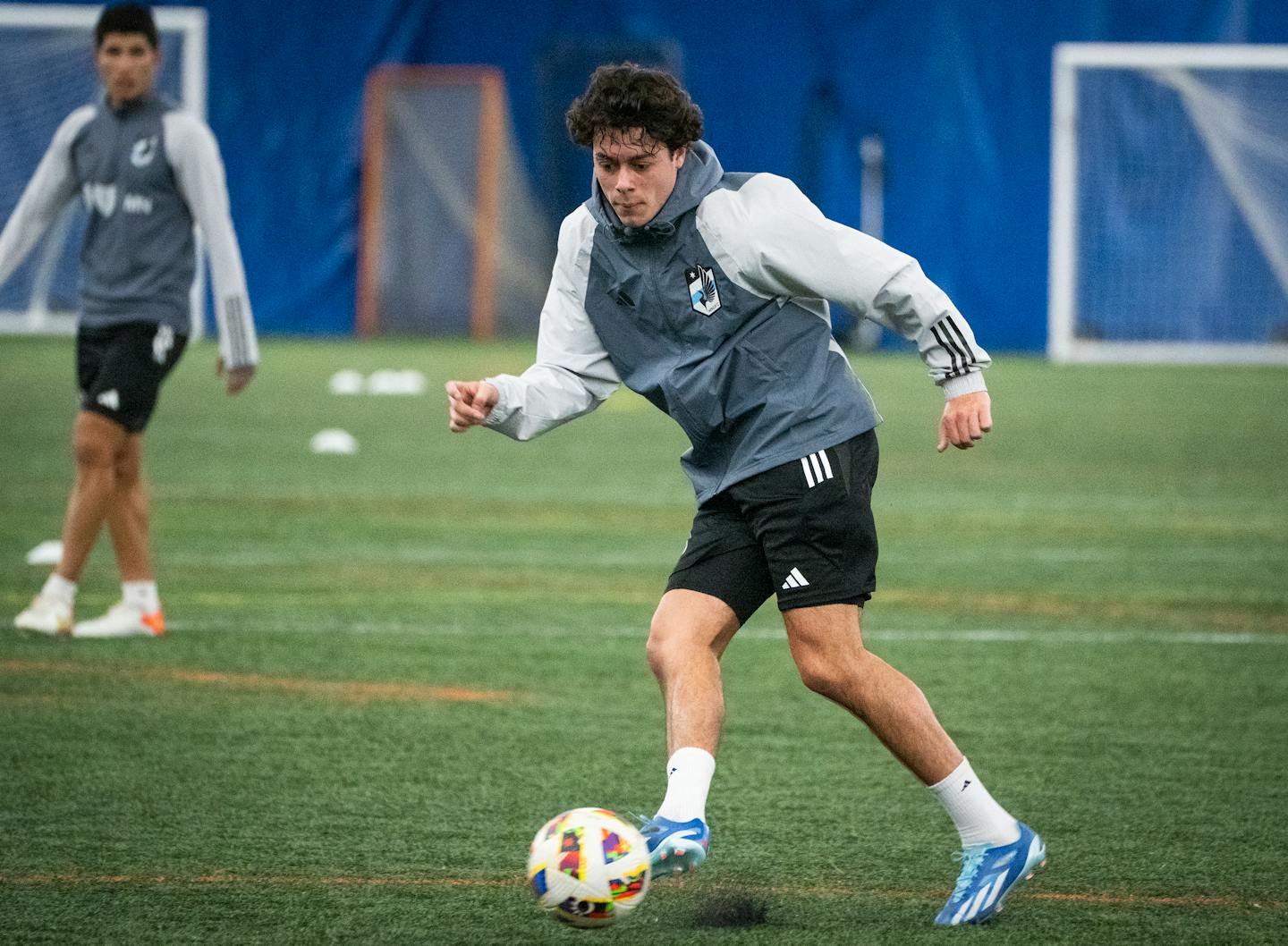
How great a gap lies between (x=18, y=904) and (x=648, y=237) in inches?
79.3

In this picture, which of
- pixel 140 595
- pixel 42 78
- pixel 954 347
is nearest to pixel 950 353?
pixel 954 347

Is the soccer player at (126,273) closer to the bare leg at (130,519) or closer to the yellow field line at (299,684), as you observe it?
the bare leg at (130,519)

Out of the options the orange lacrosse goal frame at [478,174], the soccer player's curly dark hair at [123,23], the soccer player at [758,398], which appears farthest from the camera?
the orange lacrosse goal frame at [478,174]

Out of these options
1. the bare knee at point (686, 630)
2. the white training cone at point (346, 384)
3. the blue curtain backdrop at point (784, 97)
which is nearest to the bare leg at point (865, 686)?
the bare knee at point (686, 630)

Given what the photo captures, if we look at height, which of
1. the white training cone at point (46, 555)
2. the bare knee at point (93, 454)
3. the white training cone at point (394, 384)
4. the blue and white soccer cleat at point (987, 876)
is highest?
the bare knee at point (93, 454)

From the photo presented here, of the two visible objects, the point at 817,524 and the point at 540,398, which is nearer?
the point at 817,524

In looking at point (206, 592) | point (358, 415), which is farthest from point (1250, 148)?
point (206, 592)

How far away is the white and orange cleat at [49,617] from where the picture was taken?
7.77 meters

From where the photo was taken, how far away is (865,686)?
4344mm

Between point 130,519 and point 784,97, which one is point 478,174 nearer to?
point 784,97

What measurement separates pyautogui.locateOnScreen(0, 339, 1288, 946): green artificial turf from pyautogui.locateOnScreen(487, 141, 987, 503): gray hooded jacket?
3.52 feet

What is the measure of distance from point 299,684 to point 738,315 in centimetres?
315

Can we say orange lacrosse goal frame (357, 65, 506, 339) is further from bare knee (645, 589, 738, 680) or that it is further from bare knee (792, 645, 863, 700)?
bare knee (792, 645, 863, 700)

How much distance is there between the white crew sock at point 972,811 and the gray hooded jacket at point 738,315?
80cm
